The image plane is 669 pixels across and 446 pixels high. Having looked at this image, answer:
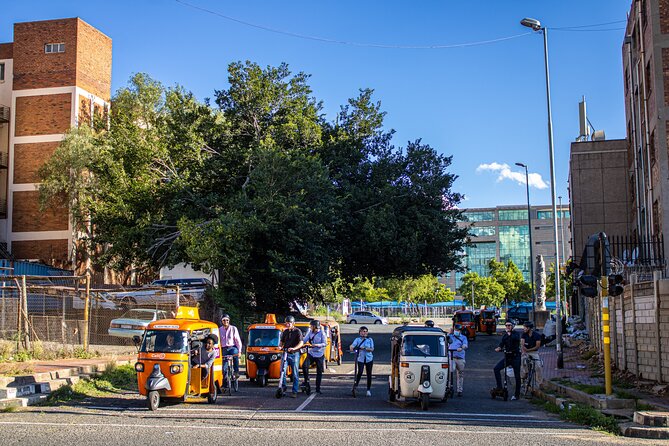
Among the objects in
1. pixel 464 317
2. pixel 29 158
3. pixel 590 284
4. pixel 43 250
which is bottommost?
pixel 464 317

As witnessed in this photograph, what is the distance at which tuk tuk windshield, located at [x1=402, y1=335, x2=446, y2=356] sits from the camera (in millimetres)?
15445

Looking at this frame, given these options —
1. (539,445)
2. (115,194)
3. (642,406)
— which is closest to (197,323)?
(539,445)

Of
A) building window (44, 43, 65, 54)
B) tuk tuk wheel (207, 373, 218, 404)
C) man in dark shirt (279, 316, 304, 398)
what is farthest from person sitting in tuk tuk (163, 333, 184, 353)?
building window (44, 43, 65, 54)

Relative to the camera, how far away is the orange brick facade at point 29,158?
43.4 meters

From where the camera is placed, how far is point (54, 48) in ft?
142

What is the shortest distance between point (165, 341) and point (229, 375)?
3584mm

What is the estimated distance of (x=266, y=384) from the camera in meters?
20.1

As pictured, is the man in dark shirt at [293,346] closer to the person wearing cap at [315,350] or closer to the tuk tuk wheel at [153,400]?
the person wearing cap at [315,350]

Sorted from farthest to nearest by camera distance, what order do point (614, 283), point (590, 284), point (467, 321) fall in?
point (467, 321) → point (590, 284) → point (614, 283)

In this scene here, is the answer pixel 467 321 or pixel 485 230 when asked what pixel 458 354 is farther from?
pixel 485 230

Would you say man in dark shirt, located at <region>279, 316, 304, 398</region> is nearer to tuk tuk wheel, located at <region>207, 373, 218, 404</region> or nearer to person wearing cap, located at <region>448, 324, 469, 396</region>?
tuk tuk wheel, located at <region>207, 373, 218, 404</region>

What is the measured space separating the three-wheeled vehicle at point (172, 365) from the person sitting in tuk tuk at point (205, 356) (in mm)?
36

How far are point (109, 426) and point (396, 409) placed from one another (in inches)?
235

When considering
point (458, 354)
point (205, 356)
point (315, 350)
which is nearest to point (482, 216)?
point (458, 354)
